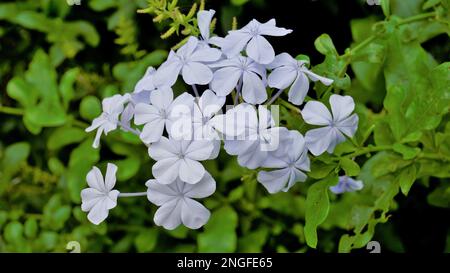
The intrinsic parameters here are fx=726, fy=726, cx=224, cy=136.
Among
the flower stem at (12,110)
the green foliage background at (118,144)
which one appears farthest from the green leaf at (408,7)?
the flower stem at (12,110)

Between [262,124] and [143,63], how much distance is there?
81cm

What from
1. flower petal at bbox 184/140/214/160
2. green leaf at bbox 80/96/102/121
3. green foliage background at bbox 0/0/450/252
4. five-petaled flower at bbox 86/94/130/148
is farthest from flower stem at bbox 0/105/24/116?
flower petal at bbox 184/140/214/160

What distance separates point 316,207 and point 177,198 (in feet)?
0.65

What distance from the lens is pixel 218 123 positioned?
0.83 metres

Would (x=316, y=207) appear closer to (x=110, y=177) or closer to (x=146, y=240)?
(x=110, y=177)

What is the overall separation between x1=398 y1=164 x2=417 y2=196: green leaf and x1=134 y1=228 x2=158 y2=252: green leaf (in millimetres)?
684

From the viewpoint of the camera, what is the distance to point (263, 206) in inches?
63.2

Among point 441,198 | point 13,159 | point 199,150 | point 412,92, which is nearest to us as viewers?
point 199,150

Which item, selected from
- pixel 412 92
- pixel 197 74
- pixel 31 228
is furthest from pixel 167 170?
pixel 31 228

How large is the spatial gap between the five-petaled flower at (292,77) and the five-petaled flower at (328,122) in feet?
0.06

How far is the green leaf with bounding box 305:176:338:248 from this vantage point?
93 cm

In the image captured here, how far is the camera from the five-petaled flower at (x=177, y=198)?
0.86m

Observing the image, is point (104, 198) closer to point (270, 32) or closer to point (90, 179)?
point (90, 179)
